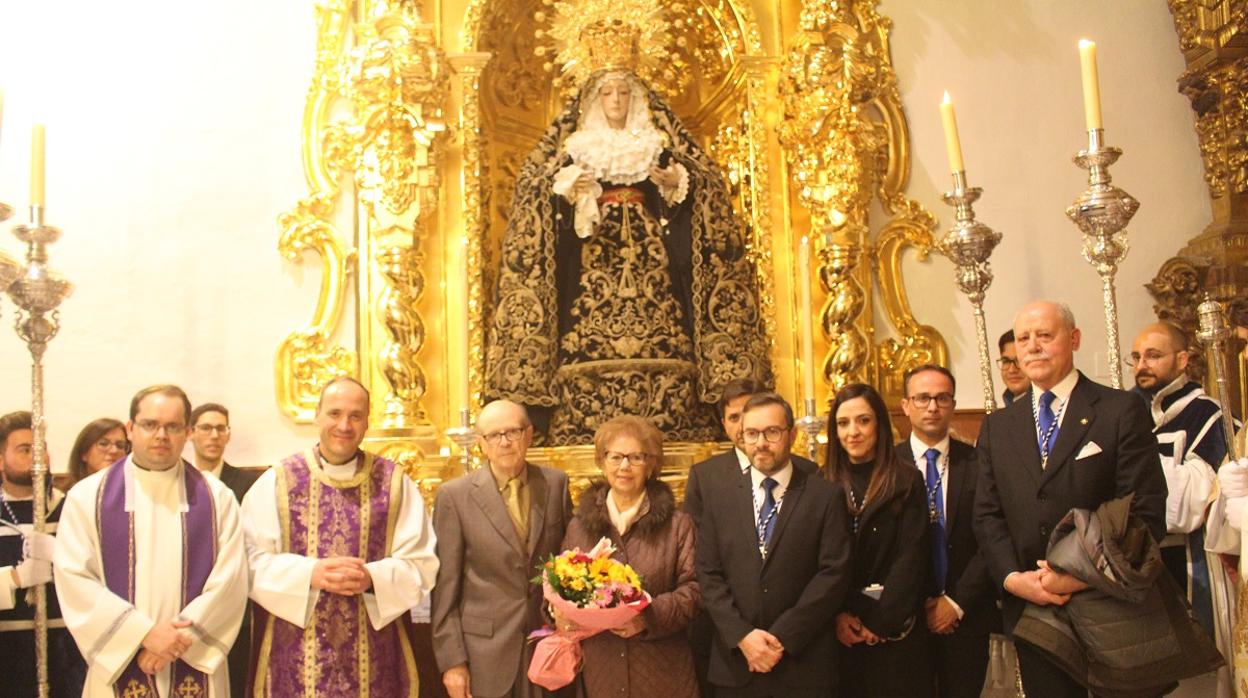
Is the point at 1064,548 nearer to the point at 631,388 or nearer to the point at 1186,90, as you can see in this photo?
the point at 631,388

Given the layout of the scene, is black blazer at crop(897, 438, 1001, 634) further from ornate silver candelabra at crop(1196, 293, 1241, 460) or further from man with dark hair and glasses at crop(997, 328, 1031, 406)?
man with dark hair and glasses at crop(997, 328, 1031, 406)

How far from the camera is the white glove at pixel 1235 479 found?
383 cm

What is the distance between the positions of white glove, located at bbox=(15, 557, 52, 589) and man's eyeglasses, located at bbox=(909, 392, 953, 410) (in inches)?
123

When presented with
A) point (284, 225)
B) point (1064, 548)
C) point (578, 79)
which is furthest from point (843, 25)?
point (1064, 548)

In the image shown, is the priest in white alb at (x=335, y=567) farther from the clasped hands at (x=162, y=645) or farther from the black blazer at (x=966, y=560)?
the black blazer at (x=966, y=560)

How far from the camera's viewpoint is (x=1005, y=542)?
3682 mm

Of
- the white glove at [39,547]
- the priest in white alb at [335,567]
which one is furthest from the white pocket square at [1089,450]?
the white glove at [39,547]

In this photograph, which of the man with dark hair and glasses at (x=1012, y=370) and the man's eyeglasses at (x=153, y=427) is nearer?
the man's eyeglasses at (x=153, y=427)

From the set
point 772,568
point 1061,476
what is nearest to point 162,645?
point 772,568

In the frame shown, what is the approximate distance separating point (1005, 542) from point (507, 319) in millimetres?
2975

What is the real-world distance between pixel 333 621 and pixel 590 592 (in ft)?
3.26

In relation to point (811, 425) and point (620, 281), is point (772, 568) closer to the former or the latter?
point (811, 425)

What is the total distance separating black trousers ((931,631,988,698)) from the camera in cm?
391

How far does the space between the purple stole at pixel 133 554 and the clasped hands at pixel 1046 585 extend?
8.75 feet
